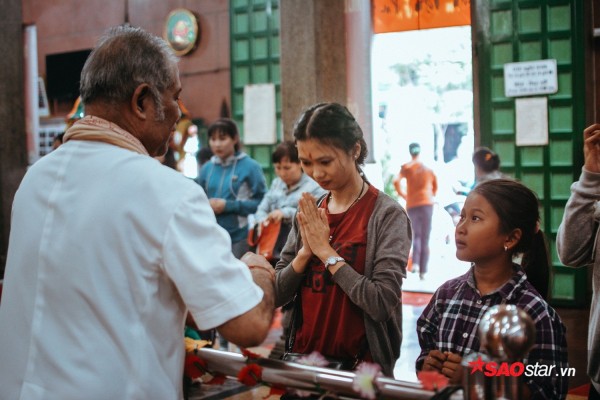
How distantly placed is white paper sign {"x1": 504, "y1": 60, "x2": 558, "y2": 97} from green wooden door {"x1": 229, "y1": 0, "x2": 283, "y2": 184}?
118 inches

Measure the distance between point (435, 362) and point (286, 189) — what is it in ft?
12.2

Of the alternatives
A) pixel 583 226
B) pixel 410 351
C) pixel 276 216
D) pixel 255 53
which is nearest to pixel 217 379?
pixel 583 226

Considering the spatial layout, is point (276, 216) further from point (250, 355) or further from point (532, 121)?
point (250, 355)

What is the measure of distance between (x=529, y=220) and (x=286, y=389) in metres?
1.19

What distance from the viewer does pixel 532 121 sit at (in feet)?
25.1

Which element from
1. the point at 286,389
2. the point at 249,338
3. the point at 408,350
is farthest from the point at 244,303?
the point at 408,350

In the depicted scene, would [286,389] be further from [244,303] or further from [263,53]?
[263,53]

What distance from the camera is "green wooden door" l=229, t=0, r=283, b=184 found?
9.38 meters

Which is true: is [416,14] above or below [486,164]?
above

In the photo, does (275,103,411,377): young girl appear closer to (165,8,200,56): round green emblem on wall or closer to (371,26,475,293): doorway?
(165,8,200,56): round green emblem on wall

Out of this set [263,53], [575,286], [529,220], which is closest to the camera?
[529,220]

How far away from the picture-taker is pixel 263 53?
373 inches

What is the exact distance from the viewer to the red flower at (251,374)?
61.3 inches

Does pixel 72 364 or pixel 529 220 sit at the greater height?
pixel 529 220
